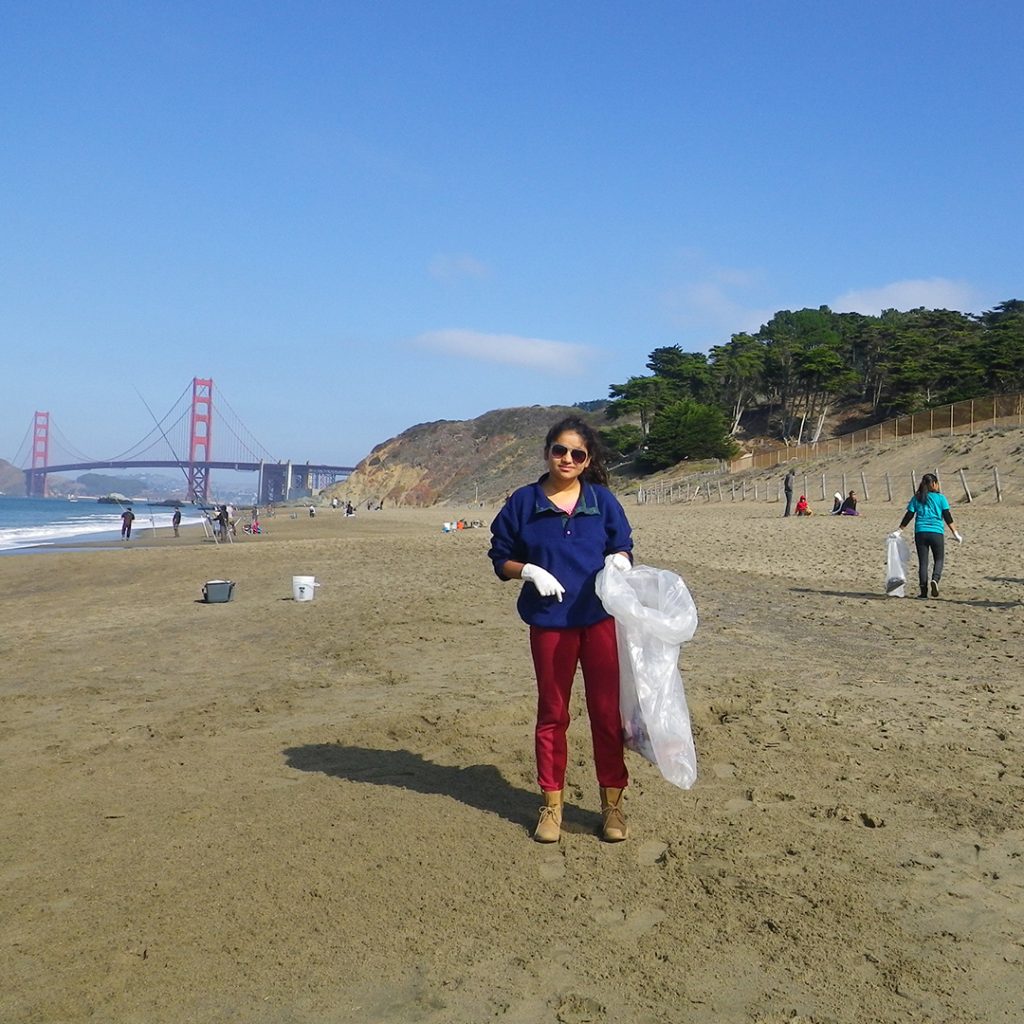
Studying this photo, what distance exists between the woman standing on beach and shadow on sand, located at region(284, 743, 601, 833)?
0.96 feet

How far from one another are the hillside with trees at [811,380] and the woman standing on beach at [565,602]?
58115 mm

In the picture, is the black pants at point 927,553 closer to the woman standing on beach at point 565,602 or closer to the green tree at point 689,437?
the woman standing on beach at point 565,602

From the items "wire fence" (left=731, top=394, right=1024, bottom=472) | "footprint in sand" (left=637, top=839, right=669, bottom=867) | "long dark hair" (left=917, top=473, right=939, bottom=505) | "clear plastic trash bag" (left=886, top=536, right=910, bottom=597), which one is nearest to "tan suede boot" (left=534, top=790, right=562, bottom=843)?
"footprint in sand" (left=637, top=839, right=669, bottom=867)

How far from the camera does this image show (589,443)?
4207 millimetres

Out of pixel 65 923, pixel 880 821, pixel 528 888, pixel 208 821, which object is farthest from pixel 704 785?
pixel 65 923

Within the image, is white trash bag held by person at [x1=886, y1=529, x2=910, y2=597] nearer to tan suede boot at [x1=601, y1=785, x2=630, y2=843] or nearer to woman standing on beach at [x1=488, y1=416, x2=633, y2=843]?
woman standing on beach at [x1=488, y1=416, x2=633, y2=843]

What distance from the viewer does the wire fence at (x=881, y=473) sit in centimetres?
3416

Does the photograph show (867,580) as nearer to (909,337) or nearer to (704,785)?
(704,785)

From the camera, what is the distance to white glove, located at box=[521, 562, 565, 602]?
12.8 feet

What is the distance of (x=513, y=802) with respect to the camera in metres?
4.48

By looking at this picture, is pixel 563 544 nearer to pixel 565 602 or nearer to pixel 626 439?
pixel 565 602

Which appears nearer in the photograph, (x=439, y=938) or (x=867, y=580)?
(x=439, y=938)

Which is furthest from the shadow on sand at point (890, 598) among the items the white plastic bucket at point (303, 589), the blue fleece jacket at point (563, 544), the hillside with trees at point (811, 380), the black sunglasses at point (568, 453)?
the hillside with trees at point (811, 380)

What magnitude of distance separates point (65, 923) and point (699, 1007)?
2.08 m
